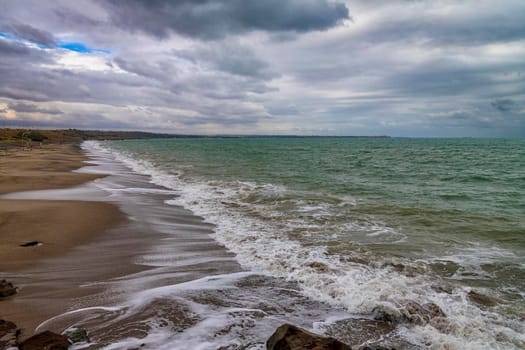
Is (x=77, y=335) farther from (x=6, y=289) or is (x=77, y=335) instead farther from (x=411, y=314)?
(x=411, y=314)

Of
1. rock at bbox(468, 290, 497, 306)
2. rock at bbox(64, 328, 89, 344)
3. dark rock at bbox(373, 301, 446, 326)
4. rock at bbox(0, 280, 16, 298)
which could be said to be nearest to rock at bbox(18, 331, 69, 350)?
rock at bbox(64, 328, 89, 344)

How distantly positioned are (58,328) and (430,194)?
739 inches

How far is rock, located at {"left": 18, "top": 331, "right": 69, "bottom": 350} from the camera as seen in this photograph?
418 cm

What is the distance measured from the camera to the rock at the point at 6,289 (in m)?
5.94

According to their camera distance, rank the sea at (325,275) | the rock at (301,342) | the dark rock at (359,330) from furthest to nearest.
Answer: the sea at (325,275)
the dark rock at (359,330)
the rock at (301,342)

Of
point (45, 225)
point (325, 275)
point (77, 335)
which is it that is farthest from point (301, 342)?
point (45, 225)

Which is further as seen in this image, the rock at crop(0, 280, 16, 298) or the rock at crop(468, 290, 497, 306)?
the rock at crop(468, 290, 497, 306)

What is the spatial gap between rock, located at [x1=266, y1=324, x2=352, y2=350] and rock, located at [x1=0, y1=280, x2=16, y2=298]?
5054 mm

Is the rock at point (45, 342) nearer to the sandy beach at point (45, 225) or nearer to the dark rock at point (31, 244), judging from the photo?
the sandy beach at point (45, 225)

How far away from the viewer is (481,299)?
6508mm

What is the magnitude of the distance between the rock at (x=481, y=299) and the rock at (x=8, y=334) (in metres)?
7.79

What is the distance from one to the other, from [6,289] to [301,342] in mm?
5530

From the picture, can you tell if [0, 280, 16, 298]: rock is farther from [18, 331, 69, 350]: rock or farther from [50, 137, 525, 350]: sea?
[18, 331, 69, 350]: rock

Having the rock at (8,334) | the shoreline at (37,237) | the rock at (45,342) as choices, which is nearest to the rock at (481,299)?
the rock at (45,342)
